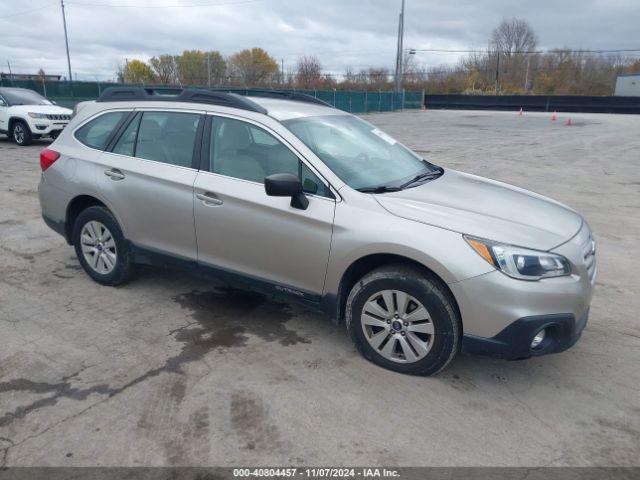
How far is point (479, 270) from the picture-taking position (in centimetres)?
301

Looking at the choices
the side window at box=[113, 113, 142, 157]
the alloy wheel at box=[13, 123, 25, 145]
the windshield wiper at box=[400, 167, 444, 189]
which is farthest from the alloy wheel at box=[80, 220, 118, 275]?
the alloy wheel at box=[13, 123, 25, 145]

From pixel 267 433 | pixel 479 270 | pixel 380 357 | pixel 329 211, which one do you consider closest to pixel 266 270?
pixel 329 211

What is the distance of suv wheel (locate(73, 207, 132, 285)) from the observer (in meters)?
4.62

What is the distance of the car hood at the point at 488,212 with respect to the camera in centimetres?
315

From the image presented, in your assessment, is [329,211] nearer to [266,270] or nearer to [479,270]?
[266,270]

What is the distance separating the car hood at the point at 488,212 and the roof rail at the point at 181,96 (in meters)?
A: 1.38

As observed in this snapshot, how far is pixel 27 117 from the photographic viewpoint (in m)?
14.7

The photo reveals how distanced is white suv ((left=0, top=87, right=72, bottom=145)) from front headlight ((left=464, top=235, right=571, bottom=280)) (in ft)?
48.8

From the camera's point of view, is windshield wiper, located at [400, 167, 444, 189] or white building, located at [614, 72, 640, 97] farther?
white building, located at [614, 72, 640, 97]

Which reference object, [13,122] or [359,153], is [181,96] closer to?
[359,153]

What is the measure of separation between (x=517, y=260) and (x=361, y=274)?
1024 millimetres

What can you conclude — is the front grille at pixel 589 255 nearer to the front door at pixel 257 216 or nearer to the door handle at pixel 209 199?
the front door at pixel 257 216

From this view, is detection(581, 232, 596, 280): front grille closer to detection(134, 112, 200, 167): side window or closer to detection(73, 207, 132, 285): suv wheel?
detection(134, 112, 200, 167): side window

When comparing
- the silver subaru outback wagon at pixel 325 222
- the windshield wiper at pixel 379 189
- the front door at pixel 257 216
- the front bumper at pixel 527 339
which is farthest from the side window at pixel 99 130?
the front bumper at pixel 527 339
